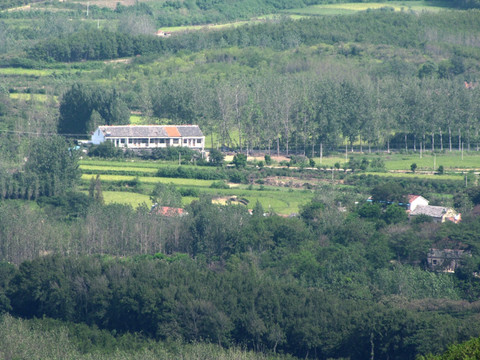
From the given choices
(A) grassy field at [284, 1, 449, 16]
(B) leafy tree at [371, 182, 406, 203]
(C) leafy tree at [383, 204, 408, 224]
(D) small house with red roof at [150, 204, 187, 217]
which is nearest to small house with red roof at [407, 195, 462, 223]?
(B) leafy tree at [371, 182, 406, 203]

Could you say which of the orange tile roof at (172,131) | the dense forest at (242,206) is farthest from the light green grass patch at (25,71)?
the orange tile roof at (172,131)

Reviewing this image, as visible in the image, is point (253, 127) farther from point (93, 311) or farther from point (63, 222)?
point (93, 311)

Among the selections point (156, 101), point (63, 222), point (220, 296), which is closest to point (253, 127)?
point (156, 101)

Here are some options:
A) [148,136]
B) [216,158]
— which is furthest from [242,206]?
[148,136]

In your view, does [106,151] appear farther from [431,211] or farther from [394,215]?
[431,211]

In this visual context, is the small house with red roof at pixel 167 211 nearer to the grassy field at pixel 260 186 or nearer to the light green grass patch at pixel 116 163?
the grassy field at pixel 260 186

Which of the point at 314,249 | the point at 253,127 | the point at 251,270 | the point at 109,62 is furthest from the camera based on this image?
the point at 109,62
